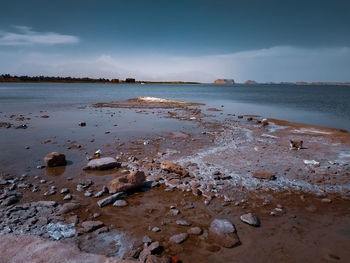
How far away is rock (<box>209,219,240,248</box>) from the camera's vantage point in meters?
4.91

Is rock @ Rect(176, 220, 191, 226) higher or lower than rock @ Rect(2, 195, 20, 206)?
lower

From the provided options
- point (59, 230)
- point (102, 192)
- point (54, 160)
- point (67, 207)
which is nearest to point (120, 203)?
point (102, 192)

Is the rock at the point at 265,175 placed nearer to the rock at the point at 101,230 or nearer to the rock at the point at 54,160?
the rock at the point at 101,230

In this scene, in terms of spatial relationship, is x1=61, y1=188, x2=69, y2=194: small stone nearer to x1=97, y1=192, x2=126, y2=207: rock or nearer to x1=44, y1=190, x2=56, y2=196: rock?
x1=44, y1=190, x2=56, y2=196: rock

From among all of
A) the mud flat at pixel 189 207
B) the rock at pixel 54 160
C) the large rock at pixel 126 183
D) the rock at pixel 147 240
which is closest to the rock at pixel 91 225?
the mud flat at pixel 189 207

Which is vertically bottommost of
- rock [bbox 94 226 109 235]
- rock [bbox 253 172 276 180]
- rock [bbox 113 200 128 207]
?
rock [bbox 94 226 109 235]

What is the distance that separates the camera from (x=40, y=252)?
14.5ft

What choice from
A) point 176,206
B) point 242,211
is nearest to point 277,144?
point 242,211

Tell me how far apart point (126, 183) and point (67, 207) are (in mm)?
1908

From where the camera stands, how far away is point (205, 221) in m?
5.74

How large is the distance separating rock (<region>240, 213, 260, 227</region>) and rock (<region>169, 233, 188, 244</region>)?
A: 1755 millimetres

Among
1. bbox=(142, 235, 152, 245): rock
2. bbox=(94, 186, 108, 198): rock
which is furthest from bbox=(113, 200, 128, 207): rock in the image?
bbox=(142, 235, 152, 245): rock

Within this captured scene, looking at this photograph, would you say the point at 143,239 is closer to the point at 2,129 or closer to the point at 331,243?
the point at 331,243

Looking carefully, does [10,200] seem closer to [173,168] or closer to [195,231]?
[173,168]
